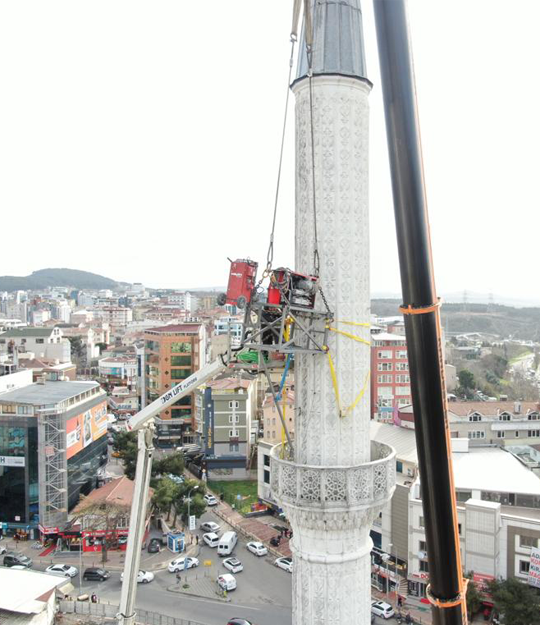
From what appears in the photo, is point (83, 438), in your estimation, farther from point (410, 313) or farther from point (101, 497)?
point (410, 313)

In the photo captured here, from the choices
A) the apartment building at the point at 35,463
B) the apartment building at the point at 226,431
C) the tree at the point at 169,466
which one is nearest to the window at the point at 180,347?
the apartment building at the point at 226,431

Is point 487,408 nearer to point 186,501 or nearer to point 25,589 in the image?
point 186,501

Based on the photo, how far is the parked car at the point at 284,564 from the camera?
22.6 metres

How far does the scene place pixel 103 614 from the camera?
18.9 m

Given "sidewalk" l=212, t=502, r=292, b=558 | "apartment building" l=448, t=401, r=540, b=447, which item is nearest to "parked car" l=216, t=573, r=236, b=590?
"sidewalk" l=212, t=502, r=292, b=558

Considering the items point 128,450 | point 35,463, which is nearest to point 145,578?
point 35,463

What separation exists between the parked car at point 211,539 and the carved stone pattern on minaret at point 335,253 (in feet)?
66.2

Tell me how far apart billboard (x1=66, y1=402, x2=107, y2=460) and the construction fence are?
8.47 m

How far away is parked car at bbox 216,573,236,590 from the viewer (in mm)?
20953

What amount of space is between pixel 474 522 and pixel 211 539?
11.4 m

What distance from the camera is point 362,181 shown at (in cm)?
667

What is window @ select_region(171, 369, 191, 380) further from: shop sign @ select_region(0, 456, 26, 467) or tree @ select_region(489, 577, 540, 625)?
tree @ select_region(489, 577, 540, 625)

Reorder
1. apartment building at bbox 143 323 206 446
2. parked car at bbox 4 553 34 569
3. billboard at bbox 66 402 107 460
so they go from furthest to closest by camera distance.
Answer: apartment building at bbox 143 323 206 446 → billboard at bbox 66 402 107 460 → parked car at bbox 4 553 34 569

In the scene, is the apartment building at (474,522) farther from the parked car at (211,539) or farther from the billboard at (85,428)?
the billboard at (85,428)
